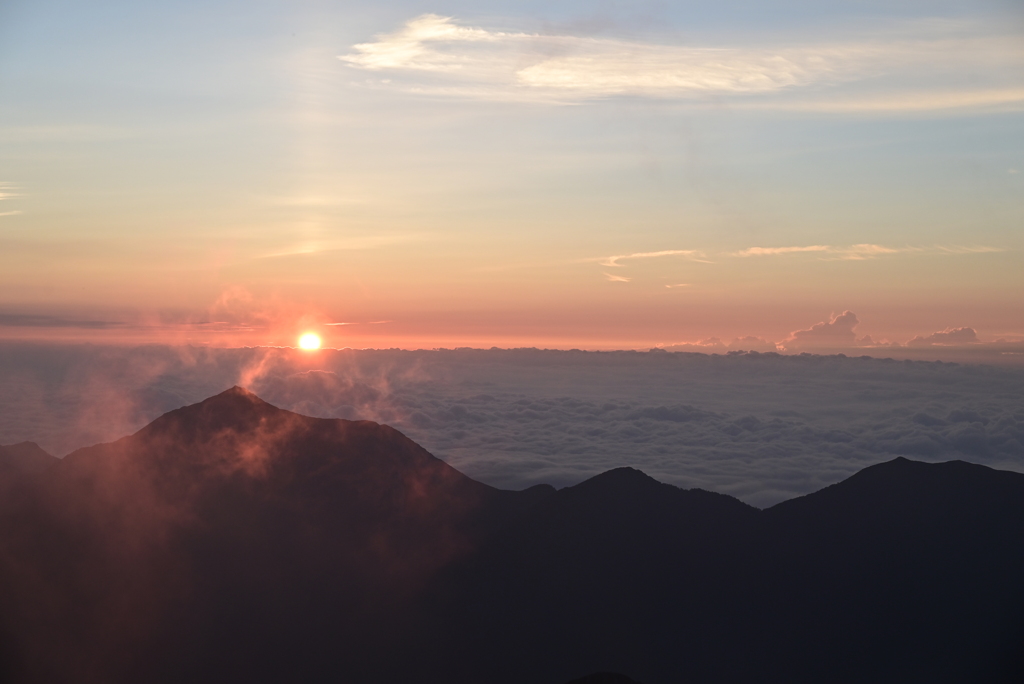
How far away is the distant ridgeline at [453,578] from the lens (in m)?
137

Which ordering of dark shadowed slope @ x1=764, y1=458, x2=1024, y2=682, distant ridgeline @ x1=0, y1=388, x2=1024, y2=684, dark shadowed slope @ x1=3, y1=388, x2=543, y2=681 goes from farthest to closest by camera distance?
dark shadowed slope @ x1=764, y1=458, x2=1024, y2=682 < distant ridgeline @ x1=0, y1=388, x2=1024, y2=684 < dark shadowed slope @ x1=3, y1=388, x2=543, y2=681

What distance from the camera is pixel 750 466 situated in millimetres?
173125

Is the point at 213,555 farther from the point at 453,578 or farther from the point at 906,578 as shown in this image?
the point at 906,578

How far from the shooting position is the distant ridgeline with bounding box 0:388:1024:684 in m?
137

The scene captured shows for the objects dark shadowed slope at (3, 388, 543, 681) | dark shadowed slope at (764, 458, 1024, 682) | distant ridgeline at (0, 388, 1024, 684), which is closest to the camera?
dark shadowed slope at (3, 388, 543, 681)

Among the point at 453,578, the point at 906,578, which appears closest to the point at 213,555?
the point at 453,578

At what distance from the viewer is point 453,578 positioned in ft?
576

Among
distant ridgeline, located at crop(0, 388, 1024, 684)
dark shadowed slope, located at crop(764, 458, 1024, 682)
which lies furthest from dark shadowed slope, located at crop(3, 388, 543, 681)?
dark shadowed slope, located at crop(764, 458, 1024, 682)

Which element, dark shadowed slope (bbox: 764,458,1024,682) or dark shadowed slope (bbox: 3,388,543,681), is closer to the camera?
dark shadowed slope (bbox: 3,388,543,681)

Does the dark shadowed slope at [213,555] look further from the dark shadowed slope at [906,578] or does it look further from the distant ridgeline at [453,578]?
the dark shadowed slope at [906,578]

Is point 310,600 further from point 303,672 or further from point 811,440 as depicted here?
point 811,440

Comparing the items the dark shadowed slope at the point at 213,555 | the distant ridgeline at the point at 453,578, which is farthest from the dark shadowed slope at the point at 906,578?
the dark shadowed slope at the point at 213,555

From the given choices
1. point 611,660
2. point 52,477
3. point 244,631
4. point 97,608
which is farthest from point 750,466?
point 52,477

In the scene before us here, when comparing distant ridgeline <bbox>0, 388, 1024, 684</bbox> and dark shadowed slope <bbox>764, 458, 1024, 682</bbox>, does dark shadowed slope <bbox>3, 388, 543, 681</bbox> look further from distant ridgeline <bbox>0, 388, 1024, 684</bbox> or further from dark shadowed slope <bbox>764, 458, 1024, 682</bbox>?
dark shadowed slope <bbox>764, 458, 1024, 682</bbox>
